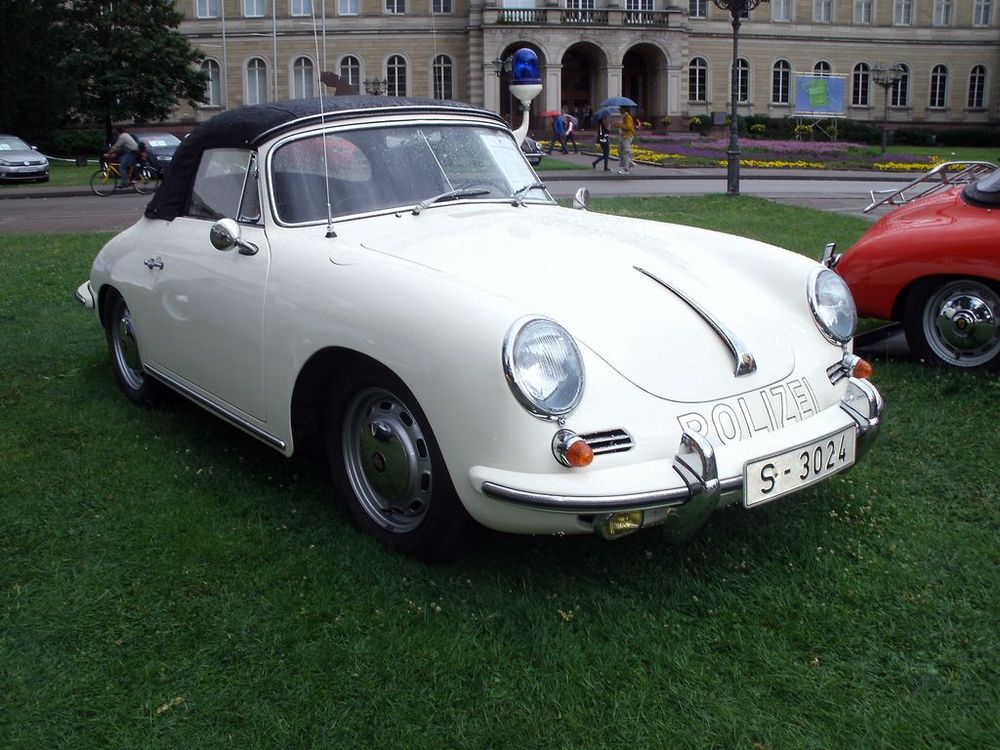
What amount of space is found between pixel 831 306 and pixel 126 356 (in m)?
3.80

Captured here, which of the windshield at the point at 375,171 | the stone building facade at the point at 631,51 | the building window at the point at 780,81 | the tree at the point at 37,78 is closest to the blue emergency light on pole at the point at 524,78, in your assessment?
the windshield at the point at 375,171

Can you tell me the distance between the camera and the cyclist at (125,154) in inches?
882

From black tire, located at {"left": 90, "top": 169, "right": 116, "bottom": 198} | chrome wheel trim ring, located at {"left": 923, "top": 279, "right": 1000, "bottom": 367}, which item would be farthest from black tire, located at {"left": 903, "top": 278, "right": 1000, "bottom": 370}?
black tire, located at {"left": 90, "top": 169, "right": 116, "bottom": 198}

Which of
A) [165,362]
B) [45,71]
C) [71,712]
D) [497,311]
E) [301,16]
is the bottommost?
[71,712]

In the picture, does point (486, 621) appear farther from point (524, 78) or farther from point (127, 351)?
point (524, 78)

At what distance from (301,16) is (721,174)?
121 ft

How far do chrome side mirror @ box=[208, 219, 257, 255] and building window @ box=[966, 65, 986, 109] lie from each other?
69422 millimetres

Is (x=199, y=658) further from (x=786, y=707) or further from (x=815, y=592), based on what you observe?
(x=815, y=592)

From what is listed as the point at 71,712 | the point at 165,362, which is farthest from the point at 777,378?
the point at 165,362

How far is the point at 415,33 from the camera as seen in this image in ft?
189

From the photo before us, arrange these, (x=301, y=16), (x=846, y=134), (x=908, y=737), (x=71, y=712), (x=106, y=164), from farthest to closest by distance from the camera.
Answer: (x=301, y=16) → (x=846, y=134) → (x=106, y=164) → (x=71, y=712) → (x=908, y=737)

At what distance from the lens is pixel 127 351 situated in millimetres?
5477

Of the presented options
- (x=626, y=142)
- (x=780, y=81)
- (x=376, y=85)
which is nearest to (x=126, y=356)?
(x=626, y=142)

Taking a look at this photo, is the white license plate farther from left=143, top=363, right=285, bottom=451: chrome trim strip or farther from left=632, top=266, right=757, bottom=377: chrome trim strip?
left=143, top=363, right=285, bottom=451: chrome trim strip
